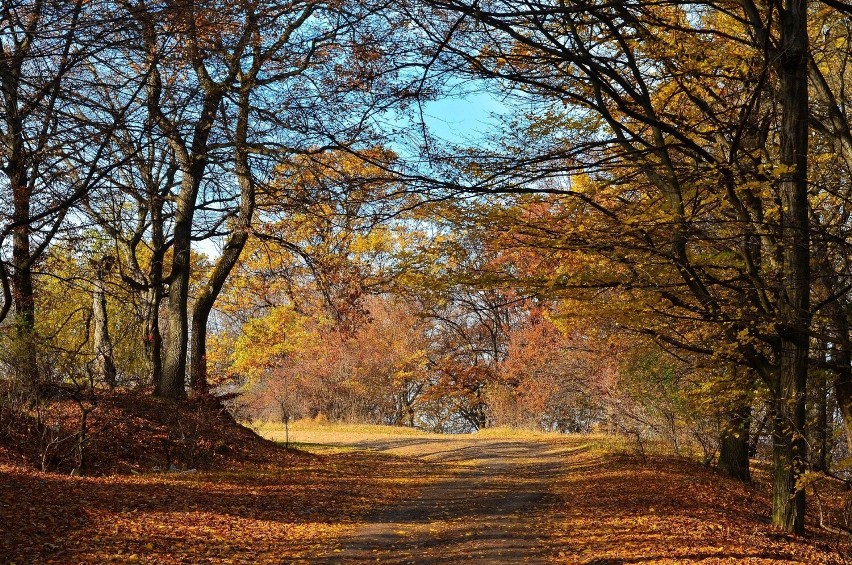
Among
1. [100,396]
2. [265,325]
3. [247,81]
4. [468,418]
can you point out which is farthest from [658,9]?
[468,418]

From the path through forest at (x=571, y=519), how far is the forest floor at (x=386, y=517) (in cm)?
2

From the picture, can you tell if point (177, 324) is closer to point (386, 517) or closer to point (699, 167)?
point (386, 517)

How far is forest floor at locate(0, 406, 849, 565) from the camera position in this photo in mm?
6316

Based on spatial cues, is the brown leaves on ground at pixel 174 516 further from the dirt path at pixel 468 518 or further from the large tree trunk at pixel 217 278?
the large tree trunk at pixel 217 278

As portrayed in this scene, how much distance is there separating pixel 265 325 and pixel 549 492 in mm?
14926

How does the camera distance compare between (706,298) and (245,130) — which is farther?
Result: (245,130)

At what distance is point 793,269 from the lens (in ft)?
23.1

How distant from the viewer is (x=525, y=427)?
26547 millimetres

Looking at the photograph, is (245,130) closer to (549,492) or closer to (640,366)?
(549,492)

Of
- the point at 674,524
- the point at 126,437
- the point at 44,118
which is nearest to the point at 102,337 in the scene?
the point at 126,437

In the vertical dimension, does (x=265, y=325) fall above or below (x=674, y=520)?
above

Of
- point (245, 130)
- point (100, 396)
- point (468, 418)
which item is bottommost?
point (468, 418)

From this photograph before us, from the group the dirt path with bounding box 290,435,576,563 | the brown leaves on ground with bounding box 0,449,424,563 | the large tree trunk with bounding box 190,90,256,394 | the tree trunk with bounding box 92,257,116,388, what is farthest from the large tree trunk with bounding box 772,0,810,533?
the tree trunk with bounding box 92,257,116,388

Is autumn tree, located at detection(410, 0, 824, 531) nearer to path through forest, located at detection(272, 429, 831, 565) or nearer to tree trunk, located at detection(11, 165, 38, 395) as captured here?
path through forest, located at detection(272, 429, 831, 565)
